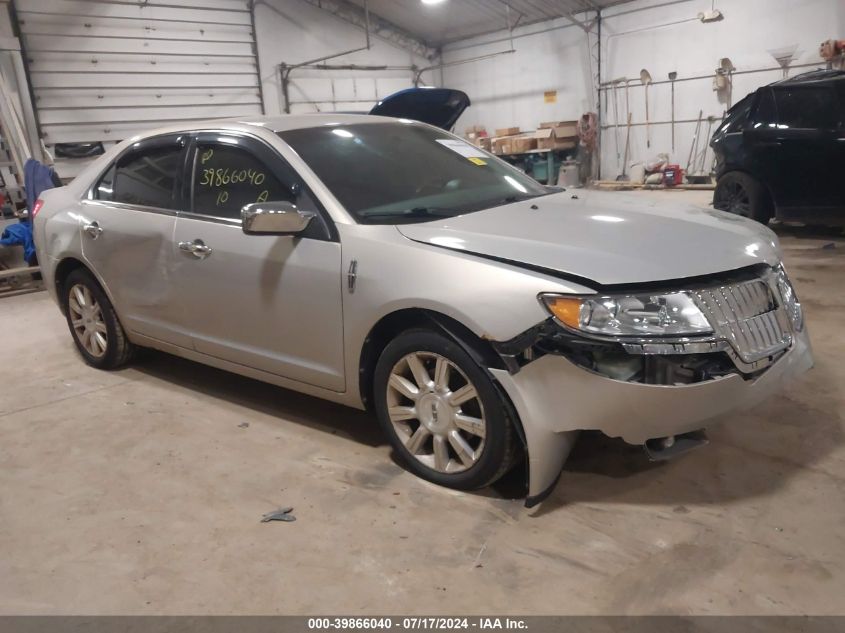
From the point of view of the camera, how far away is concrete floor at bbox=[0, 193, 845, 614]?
1997 millimetres

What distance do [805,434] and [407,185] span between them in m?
2.00

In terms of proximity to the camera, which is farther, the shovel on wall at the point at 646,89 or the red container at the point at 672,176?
the shovel on wall at the point at 646,89

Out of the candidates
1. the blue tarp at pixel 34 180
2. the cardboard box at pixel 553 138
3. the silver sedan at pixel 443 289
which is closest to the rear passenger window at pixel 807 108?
the silver sedan at pixel 443 289

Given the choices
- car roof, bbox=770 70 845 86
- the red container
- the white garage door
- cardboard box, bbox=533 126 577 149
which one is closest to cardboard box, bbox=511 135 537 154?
cardboard box, bbox=533 126 577 149

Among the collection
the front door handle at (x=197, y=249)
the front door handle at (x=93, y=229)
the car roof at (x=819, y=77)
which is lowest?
the front door handle at (x=197, y=249)

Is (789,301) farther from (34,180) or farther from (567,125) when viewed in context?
(567,125)

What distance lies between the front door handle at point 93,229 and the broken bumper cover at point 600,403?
8.51 ft

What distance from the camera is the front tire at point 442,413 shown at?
231 centimetres

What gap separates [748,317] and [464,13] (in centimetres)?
1409

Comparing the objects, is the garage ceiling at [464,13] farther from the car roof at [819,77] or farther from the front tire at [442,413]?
the front tire at [442,413]

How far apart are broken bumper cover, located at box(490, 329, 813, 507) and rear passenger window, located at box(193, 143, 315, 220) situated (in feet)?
3.95

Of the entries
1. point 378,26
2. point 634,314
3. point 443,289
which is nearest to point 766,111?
point 634,314

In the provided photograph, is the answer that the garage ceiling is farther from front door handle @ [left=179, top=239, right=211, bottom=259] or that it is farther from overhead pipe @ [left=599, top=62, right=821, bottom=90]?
front door handle @ [left=179, top=239, right=211, bottom=259]

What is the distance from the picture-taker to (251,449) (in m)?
3.03
